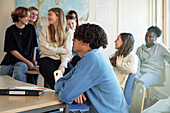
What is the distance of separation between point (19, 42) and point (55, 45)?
86 cm

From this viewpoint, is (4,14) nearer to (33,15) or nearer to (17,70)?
(33,15)

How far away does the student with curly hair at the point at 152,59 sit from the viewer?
10.6 feet

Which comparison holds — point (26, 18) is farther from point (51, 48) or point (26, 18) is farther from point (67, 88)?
point (67, 88)

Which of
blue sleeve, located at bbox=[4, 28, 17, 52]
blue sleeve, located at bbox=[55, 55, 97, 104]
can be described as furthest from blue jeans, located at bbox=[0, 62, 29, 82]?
blue sleeve, located at bbox=[55, 55, 97, 104]

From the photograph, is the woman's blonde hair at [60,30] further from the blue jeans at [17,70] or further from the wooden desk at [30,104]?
the wooden desk at [30,104]

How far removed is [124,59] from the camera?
280 cm

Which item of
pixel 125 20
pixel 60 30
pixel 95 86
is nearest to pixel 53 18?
pixel 60 30

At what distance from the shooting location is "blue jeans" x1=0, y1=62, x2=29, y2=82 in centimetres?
281

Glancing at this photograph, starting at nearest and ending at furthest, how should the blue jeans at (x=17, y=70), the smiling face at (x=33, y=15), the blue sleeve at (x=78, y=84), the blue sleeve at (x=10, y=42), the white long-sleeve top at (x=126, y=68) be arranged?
the blue sleeve at (x=78, y=84) → the white long-sleeve top at (x=126, y=68) → the blue jeans at (x=17, y=70) → the blue sleeve at (x=10, y=42) → the smiling face at (x=33, y=15)

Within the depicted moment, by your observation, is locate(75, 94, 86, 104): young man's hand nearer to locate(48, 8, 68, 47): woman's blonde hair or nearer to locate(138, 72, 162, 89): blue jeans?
locate(48, 8, 68, 47): woman's blonde hair

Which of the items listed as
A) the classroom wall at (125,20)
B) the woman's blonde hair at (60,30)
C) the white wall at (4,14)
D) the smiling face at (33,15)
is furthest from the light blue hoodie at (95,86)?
the classroom wall at (125,20)

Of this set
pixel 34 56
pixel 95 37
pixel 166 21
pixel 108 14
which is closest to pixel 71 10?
pixel 108 14

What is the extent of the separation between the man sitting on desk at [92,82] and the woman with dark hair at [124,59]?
1.26 metres

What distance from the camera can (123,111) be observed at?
1.34 metres
